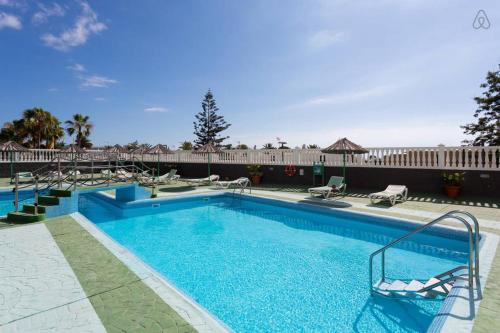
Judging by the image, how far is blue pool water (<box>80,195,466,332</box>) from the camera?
347 cm

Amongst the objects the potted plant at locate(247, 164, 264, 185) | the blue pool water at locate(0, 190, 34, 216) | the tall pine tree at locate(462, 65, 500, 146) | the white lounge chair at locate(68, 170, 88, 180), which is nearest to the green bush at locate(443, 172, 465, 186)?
the potted plant at locate(247, 164, 264, 185)

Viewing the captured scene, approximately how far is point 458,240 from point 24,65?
72.1ft

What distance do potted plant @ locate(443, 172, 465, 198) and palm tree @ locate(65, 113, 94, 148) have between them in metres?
38.4

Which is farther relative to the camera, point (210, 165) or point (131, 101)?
point (131, 101)

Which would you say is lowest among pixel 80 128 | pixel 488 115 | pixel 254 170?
pixel 254 170

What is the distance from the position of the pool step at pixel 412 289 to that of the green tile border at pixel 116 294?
9.43 feet

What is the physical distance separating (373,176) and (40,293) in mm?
11612

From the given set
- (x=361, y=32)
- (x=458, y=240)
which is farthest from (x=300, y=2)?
(x=458, y=240)

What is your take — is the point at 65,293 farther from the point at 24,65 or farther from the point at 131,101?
the point at 131,101

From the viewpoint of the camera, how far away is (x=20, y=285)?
3410 mm

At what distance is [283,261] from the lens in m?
5.27

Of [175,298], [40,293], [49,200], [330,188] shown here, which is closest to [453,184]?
[330,188]

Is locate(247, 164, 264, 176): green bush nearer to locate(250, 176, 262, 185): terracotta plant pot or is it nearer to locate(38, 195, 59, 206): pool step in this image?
locate(250, 176, 262, 185): terracotta plant pot

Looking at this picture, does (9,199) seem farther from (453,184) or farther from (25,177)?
(453,184)
